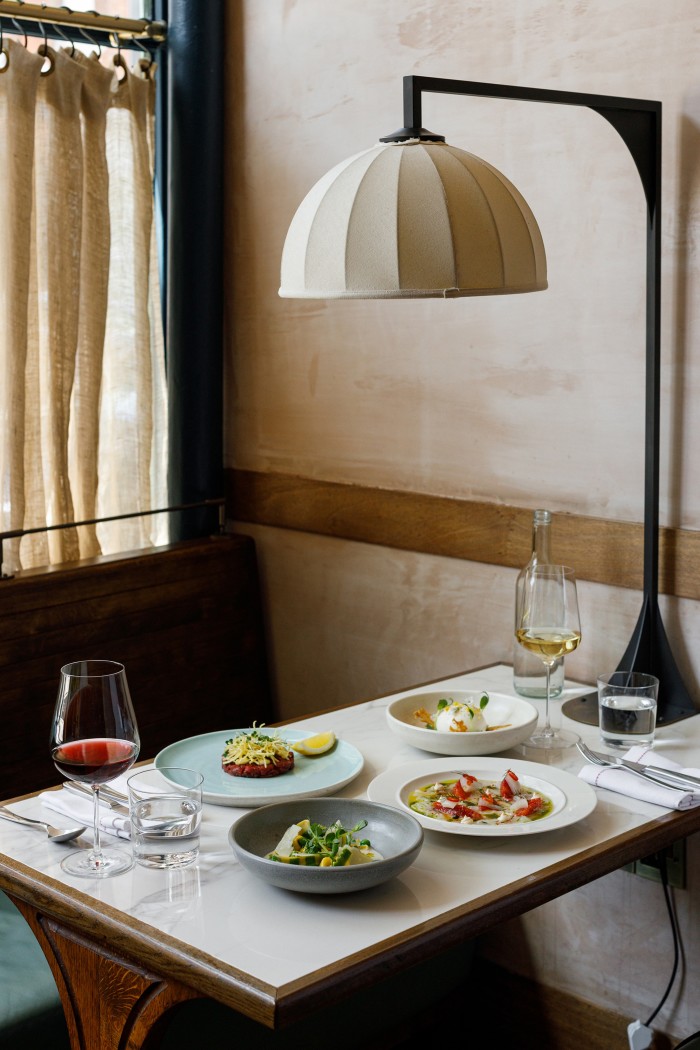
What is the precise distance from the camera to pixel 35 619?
2258 millimetres

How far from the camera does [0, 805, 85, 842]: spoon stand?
4.64 feet

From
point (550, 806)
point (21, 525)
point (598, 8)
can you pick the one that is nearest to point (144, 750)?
point (21, 525)

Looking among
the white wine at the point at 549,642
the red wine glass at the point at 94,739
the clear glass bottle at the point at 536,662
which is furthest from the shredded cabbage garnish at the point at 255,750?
the clear glass bottle at the point at 536,662

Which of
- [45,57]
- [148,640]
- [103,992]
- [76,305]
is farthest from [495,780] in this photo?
[45,57]

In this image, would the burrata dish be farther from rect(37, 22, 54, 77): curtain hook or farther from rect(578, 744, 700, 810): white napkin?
rect(37, 22, 54, 77): curtain hook

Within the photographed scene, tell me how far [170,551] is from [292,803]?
120 centimetres

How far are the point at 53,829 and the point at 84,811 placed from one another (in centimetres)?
7

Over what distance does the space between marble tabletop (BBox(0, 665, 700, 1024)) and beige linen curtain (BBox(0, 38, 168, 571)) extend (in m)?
1.10

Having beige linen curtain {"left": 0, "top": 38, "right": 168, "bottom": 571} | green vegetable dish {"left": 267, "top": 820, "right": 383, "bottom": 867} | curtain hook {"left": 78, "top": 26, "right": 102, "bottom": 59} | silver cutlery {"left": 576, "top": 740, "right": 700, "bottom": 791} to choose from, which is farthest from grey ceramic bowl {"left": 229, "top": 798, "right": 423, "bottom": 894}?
curtain hook {"left": 78, "top": 26, "right": 102, "bottom": 59}

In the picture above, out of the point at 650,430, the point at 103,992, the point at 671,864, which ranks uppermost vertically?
the point at 650,430

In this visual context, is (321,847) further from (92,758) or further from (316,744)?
(316,744)

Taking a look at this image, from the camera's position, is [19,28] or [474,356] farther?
[19,28]

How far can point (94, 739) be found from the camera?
4.46 ft

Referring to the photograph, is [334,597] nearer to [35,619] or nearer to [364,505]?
[364,505]
